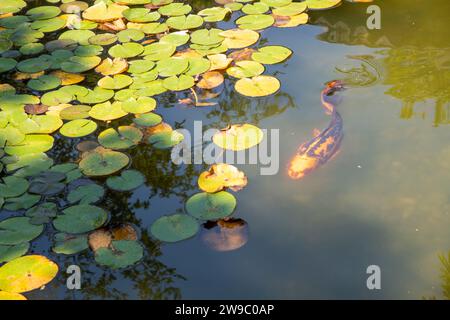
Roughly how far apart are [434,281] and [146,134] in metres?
1.42

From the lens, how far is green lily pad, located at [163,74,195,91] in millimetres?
2980

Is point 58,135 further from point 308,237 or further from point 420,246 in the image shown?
point 420,246

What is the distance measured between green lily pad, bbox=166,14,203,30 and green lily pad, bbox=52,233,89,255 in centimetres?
172

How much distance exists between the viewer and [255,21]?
3.51 metres

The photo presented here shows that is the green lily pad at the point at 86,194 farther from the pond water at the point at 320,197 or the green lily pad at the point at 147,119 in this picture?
the green lily pad at the point at 147,119

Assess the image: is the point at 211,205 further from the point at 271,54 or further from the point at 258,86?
the point at 271,54

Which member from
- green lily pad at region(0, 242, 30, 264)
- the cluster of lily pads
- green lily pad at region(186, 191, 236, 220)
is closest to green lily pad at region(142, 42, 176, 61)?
the cluster of lily pads

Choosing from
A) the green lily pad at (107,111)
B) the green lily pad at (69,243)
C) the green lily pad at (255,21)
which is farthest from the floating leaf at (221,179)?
the green lily pad at (255,21)

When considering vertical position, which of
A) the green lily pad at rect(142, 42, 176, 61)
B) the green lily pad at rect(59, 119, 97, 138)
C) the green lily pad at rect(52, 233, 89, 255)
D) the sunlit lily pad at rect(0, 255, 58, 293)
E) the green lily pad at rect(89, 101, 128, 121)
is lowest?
the sunlit lily pad at rect(0, 255, 58, 293)

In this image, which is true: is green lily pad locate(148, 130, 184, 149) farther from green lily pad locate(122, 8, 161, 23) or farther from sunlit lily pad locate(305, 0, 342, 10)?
sunlit lily pad locate(305, 0, 342, 10)

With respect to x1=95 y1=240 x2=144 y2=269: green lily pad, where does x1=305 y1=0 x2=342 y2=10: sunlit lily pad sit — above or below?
above

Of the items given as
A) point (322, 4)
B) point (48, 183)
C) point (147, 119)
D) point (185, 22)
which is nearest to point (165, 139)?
point (147, 119)
